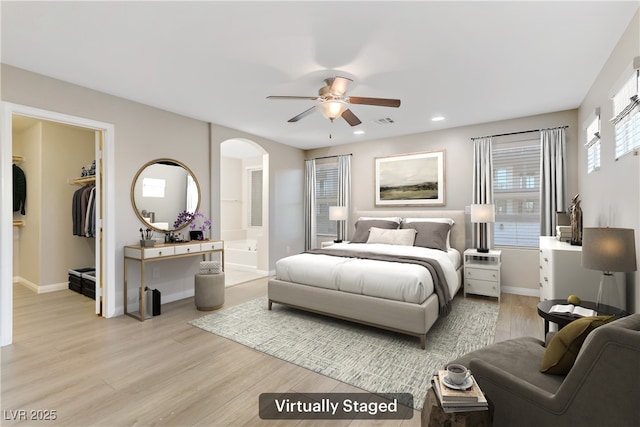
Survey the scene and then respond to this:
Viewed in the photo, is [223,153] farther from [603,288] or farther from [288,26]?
[603,288]

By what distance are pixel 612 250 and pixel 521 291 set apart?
287 centimetres

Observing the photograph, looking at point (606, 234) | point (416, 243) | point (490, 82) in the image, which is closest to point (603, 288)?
point (606, 234)

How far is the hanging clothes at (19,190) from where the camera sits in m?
4.96

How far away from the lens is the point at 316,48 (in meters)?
2.53

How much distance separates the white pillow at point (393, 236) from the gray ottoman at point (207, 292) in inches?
96.1

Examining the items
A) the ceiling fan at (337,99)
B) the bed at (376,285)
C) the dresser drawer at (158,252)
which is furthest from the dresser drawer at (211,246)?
the ceiling fan at (337,99)

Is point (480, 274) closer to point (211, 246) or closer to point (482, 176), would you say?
point (482, 176)

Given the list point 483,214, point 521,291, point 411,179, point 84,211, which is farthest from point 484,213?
point 84,211

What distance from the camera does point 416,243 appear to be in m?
4.59

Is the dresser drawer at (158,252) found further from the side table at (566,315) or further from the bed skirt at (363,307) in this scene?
the side table at (566,315)

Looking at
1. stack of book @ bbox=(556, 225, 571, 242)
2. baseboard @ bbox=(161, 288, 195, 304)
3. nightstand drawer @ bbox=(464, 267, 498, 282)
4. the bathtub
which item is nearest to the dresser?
stack of book @ bbox=(556, 225, 571, 242)

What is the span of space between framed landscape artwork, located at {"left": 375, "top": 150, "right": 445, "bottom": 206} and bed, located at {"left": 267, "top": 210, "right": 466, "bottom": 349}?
1.08 metres

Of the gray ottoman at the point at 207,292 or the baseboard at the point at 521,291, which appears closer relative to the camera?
the gray ottoman at the point at 207,292

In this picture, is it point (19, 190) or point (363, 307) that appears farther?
point (19, 190)
